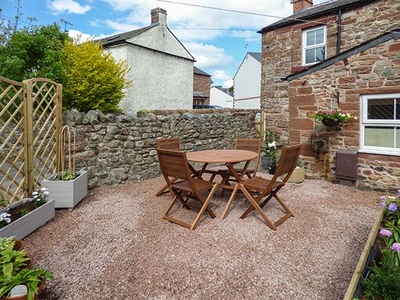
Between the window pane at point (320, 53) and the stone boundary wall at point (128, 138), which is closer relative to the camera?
the stone boundary wall at point (128, 138)

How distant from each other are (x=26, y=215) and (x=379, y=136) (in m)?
5.96

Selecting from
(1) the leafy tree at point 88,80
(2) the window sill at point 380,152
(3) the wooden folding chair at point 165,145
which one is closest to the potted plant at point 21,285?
(3) the wooden folding chair at point 165,145

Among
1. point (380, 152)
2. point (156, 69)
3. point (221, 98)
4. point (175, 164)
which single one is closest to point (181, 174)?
point (175, 164)

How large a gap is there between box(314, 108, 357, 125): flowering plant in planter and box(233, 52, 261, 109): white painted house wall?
13.1m

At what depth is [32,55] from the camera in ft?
18.3

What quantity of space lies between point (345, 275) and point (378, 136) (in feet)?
12.1

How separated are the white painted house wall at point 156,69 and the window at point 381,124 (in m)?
8.71

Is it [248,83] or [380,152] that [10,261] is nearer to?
[380,152]

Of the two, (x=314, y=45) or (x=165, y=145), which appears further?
(x=314, y=45)

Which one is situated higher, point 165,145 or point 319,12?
point 319,12

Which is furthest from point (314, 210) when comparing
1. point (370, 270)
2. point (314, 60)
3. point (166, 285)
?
point (314, 60)

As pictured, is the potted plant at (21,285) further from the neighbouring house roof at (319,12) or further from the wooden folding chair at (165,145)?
the neighbouring house roof at (319,12)

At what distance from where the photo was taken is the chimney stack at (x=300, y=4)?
10.6 m

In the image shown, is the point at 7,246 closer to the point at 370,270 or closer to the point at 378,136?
the point at 370,270
